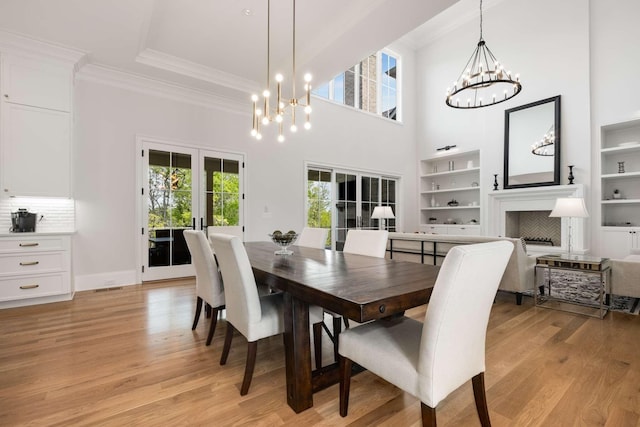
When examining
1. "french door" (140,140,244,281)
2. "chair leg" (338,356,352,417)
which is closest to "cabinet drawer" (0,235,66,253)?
"french door" (140,140,244,281)

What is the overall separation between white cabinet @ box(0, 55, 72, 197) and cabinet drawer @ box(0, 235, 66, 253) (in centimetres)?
53

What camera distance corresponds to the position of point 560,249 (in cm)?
552


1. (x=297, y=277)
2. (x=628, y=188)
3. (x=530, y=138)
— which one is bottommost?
(x=297, y=277)

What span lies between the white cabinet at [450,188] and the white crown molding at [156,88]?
4.97m

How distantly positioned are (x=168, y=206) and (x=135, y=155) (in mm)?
844

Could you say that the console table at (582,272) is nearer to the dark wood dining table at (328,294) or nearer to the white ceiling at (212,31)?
the dark wood dining table at (328,294)

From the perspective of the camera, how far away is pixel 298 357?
1.56m

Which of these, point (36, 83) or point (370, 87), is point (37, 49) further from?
point (370, 87)

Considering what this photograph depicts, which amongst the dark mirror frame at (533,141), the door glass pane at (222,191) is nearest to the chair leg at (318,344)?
the door glass pane at (222,191)

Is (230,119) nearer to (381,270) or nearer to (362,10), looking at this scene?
(362,10)

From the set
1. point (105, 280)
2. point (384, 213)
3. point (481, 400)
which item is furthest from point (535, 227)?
point (105, 280)

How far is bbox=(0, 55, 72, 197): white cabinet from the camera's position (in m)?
3.32

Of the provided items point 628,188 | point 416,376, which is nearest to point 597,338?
point 416,376

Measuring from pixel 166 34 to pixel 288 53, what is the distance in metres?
1.51
